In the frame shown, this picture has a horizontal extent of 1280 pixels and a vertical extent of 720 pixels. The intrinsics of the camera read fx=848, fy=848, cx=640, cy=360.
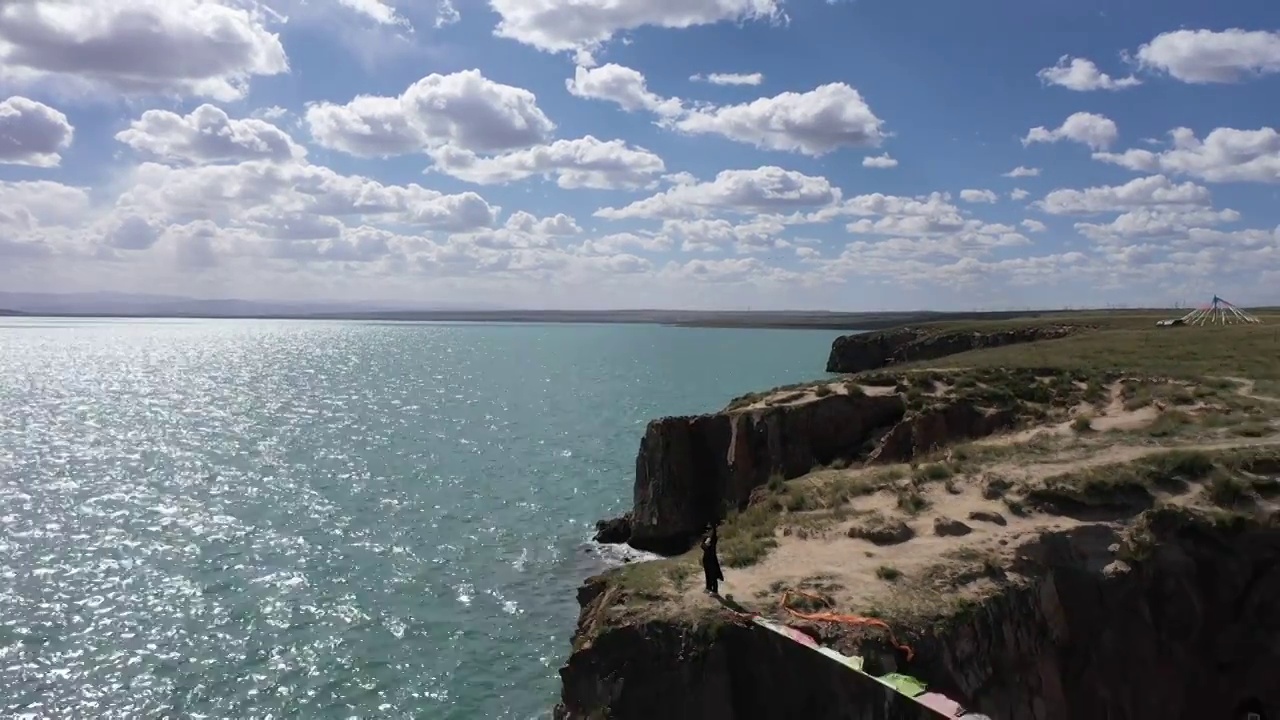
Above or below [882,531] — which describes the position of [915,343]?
above

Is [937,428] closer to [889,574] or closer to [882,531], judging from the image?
[882,531]

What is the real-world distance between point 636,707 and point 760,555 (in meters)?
6.10

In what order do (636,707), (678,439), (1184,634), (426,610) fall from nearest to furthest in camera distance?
(636,707) < (1184,634) < (426,610) < (678,439)

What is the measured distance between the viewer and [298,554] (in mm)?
40906

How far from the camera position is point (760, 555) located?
69.7ft

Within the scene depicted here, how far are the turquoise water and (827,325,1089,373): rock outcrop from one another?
142ft

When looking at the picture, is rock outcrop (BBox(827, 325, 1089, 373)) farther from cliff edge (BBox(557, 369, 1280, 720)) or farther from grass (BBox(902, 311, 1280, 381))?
cliff edge (BBox(557, 369, 1280, 720))

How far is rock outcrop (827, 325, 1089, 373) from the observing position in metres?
111

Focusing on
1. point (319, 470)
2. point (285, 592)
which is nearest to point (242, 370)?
point (319, 470)

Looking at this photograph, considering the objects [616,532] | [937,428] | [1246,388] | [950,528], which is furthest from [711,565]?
[1246,388]

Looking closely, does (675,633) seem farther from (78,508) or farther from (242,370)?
(242,370)

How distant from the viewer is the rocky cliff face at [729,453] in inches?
1438

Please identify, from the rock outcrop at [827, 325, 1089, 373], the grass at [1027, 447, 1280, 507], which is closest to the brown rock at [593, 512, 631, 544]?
the grass at [1027, 447, 1280, 507]

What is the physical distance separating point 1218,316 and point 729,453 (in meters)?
84.1
